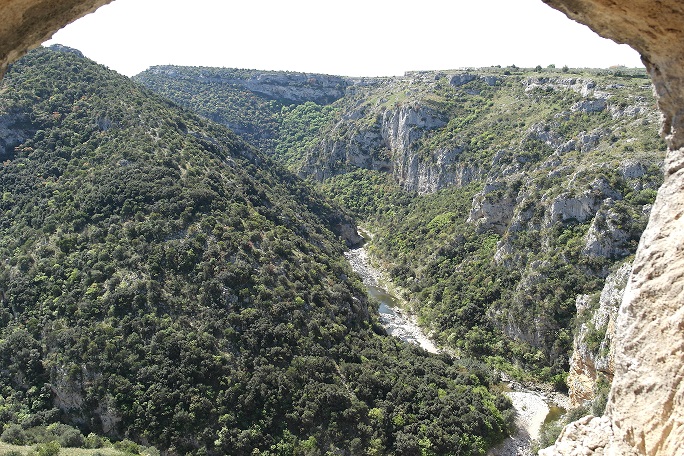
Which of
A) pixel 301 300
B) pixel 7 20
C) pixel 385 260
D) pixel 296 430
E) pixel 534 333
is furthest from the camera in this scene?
pixel 385 260

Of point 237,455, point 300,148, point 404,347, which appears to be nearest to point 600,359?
point 404,347

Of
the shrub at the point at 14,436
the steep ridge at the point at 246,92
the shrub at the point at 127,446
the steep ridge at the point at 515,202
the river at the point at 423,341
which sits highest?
the steep ridge at the point at 246,92

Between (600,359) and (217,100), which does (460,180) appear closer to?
(600,359)

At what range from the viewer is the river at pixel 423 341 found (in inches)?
1185

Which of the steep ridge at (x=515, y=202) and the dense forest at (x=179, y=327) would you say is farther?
the steep ridge at (x=515, y=202)

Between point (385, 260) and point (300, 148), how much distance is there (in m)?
63.7

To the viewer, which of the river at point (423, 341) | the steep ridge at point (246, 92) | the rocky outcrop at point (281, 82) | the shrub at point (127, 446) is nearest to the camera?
the shrub at point (127, 446)

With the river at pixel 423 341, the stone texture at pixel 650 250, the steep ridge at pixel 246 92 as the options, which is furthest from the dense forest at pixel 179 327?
the steep ridge at pixel 246 92

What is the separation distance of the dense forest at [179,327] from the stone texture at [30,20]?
22866 millimetres

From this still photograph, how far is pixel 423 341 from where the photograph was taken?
43.9 meters

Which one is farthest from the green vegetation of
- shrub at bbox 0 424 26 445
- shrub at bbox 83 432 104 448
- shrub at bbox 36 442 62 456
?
shrub at bbox 36 442 62 456

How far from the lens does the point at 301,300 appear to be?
36.0m

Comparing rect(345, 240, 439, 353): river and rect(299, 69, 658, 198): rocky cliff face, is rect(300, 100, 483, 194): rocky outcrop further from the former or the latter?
rect(345, 240, 439, 353): river

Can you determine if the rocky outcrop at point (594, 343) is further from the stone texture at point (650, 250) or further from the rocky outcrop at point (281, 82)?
the rocky outcrop at point (281, 82)
